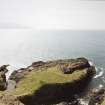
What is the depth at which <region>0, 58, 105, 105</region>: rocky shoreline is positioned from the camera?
2926 inches

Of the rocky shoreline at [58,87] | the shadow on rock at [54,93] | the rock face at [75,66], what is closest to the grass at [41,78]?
the rocky shoreline at [58,87]

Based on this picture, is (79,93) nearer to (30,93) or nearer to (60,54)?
(30,93)

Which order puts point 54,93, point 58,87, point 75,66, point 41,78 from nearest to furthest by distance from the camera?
point 54,93
point 58,87
point 41,78
point 75,66

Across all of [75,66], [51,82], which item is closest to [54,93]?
[51,82]

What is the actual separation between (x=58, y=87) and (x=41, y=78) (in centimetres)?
603

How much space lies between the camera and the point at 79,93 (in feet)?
273

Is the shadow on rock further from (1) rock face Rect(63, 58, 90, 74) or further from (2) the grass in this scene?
(1) rock face Rect(63, 58, 90, 74)

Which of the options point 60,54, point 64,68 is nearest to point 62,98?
point 64,68

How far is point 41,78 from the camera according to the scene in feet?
280

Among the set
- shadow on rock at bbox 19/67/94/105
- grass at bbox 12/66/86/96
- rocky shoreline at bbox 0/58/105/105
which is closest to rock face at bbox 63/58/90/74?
rocky shoreline at bbox 0/58/105/105

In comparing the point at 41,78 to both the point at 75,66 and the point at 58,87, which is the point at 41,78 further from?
the point at 75,66

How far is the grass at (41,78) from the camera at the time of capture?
258ft

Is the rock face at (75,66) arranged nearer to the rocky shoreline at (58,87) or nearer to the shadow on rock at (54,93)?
the rocky shoreline at (58,87)

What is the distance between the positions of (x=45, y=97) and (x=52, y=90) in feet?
9.49
